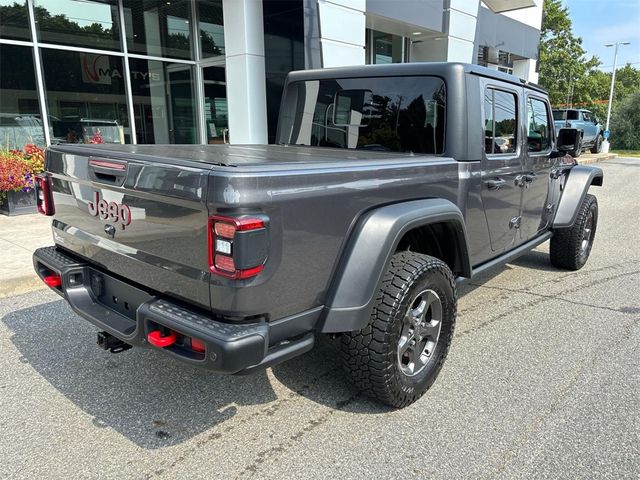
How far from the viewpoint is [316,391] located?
3070 millimetres

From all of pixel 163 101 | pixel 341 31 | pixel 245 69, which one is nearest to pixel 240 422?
pixel 245 69

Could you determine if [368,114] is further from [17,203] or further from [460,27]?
[460,27]

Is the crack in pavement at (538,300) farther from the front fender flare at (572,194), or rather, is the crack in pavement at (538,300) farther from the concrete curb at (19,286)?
the concrete curb at (19,286)

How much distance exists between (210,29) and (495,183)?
9703 millimetres

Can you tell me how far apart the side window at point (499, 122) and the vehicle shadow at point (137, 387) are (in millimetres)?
2274

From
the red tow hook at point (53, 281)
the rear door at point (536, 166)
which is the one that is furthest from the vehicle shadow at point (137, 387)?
the rear door at point (536, 166)

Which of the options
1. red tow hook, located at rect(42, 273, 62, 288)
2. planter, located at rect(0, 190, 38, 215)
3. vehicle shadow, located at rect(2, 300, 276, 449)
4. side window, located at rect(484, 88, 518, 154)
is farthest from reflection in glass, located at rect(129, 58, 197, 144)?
side window, located at rect(484, 88, 518, 154)

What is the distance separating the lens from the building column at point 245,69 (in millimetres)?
9688

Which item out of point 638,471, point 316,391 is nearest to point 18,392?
point 316,391

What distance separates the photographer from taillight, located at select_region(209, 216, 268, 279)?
198 centimetres

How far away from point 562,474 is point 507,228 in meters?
2.04

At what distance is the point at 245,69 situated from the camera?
9.77m

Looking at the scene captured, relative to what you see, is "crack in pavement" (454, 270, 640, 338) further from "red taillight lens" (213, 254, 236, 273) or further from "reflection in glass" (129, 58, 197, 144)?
"reflection in glass" (129, 58, 197, 144)

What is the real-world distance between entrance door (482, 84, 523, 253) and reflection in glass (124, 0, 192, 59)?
930 cm
